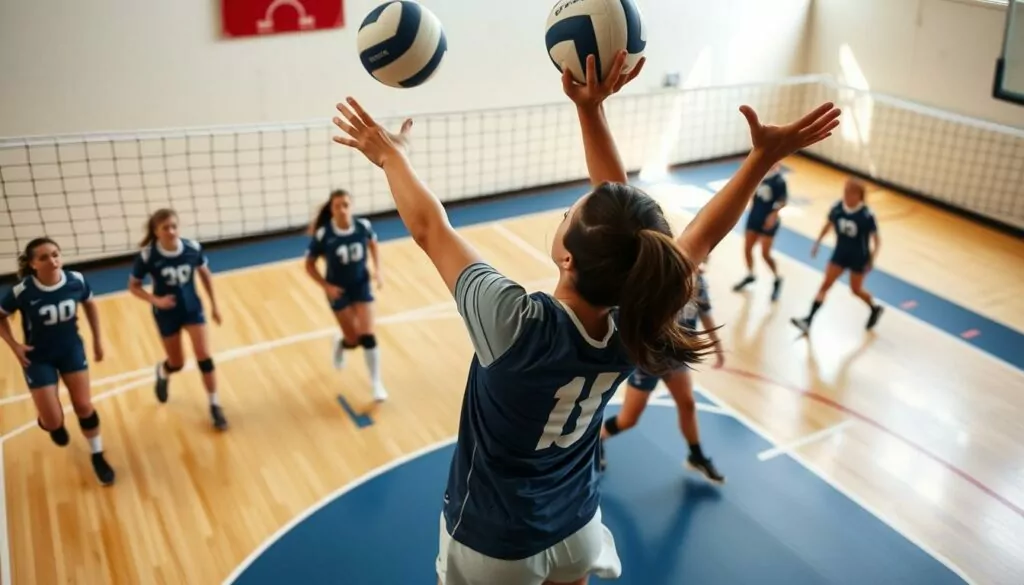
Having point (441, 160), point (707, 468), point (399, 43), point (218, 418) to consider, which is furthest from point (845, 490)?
point (441, 160)

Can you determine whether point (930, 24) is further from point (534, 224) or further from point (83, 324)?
point (83, 324)

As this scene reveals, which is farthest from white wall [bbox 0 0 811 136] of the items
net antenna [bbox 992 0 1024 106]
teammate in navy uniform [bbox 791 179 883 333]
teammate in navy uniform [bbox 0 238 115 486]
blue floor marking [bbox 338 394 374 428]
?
teammate in navy uniform [bbox 791 179 883 333]

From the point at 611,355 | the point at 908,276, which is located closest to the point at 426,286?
the point at 908,276

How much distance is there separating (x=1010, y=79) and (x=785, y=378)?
12.6ft

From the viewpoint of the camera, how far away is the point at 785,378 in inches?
233

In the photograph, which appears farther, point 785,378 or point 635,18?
point 785,378

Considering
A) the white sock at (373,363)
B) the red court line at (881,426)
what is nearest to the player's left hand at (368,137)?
the white sock at (373,363)

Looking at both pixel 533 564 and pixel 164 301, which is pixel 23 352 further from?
pixel 533 564

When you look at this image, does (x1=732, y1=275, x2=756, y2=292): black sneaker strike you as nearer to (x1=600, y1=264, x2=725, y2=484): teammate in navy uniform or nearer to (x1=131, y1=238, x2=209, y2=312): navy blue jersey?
(x1=600, y1=264, x2=725, y2=484): teammate in navy uniform

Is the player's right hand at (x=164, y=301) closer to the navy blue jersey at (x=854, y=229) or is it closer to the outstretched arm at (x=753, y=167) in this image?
the outstretched arm at (x=753, y=167)

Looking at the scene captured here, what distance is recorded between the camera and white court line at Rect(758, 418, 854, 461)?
5.06 m

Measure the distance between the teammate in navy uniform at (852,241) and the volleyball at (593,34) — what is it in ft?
13.3

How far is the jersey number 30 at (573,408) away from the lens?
2.00 m

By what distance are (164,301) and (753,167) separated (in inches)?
149
